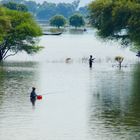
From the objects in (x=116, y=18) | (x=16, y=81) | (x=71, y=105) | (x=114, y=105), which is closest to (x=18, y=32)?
(x=116, y=18)

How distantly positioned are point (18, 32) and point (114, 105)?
5139 cm

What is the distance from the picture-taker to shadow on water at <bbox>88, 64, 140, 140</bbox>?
3972 centimetres

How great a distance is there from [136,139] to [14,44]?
65.7 metres

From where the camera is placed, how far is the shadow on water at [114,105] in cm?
3972

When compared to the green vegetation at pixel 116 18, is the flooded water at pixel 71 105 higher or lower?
lower

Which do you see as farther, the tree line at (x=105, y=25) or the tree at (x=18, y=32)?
the tree at (x=18, y=32)

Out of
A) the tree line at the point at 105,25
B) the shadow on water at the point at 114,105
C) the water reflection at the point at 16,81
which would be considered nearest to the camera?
the shadow on water at the point at 114,105

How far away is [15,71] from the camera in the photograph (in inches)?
3095

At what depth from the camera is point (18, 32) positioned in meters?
100

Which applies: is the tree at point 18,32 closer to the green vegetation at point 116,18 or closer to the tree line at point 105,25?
the tree line at point 105,25

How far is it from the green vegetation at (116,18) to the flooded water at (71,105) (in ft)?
18.0

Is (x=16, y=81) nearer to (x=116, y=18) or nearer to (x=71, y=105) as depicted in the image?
(x=71, y=105)

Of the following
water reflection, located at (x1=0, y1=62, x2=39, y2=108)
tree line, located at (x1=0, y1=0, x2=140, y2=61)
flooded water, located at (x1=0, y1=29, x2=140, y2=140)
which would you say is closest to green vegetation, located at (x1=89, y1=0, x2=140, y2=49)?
tree line, located at (x1=0, y1=0, x2=140, y2=61)

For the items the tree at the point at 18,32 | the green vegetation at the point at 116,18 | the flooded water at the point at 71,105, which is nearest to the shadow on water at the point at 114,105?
the flooded water at the point at 71,105
